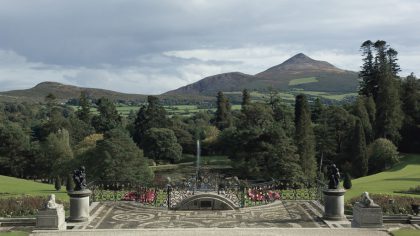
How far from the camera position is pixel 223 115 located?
420 feet

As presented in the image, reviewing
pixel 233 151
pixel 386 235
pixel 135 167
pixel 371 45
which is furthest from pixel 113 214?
pixel 371 45

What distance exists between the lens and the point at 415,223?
28016 mm

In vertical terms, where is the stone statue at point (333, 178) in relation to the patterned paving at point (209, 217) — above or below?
above

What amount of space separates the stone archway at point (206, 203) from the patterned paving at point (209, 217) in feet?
2.53

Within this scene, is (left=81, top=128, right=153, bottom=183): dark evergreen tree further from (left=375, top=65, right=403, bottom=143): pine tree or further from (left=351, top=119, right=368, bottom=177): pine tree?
(left=375, top=65, right=403, bottom=143): pine tree

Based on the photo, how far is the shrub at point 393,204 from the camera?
1212 inches

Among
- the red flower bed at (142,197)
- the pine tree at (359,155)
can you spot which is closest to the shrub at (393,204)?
the red flower bed at (142,197)

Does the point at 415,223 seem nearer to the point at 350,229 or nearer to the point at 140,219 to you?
the point at 350,229

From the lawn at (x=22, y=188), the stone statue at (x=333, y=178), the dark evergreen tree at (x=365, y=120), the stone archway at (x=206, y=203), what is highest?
the dark evergreen tree at (x=365, y=120)

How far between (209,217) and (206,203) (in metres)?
2.66

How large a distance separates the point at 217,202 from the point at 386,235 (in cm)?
1169

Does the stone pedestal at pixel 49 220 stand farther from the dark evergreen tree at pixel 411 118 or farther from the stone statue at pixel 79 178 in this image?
the dark evergreen tree at pixel 411 118

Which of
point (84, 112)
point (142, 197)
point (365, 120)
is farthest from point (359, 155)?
point (84, 112)

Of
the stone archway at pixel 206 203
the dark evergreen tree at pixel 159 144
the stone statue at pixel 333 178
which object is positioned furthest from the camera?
the dark evergreen tree at pixel 159 144
